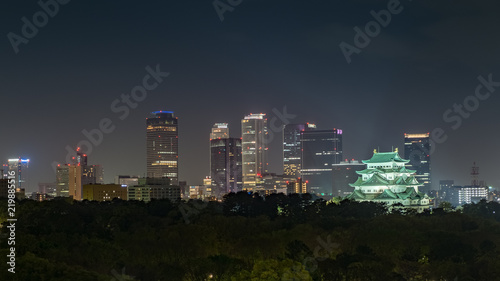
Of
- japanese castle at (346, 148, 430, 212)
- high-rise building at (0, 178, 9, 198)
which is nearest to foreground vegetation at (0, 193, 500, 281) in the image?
japanese castle at (346, 148, 430, 212)

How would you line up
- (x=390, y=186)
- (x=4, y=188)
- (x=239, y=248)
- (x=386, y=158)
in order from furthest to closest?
(x=4, y=188) < (x=386, y=158) < (x=390, y=186) < (x=239, y=248)

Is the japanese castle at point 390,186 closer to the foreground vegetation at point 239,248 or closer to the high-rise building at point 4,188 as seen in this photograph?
the foreground vegetation at point 239,248

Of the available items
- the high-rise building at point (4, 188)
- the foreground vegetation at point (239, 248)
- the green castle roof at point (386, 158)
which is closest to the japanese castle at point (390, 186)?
the green castle roof at point (386, 158)

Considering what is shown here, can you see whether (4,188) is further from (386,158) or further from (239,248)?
(239,248)

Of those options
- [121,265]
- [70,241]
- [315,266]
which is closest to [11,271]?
[121,265]

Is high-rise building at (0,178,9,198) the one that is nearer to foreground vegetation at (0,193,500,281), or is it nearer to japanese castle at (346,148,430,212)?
foreground vegetation at (0,193,500,281)

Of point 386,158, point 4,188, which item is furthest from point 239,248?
point 4,188
